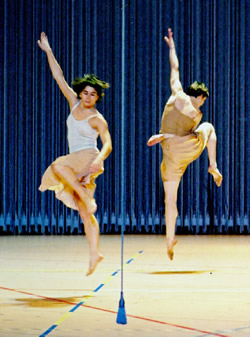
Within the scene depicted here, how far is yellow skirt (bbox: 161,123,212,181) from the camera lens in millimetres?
5602

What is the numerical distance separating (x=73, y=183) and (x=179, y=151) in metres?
1.16

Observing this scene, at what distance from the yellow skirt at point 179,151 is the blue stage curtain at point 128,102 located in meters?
4.82

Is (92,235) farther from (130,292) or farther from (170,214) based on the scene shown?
(170,214)

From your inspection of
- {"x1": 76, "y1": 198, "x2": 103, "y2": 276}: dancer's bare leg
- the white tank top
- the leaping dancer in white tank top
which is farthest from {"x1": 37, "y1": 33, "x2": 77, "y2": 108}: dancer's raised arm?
{"x1": 76, "y1": 198, "x2": 103, "y2": 276}: dancer's bare leg

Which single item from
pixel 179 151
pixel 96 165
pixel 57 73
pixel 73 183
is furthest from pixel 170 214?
pixel 57 73

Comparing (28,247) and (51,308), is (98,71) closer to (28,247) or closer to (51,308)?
(28,247)

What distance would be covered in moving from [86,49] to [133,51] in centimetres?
68

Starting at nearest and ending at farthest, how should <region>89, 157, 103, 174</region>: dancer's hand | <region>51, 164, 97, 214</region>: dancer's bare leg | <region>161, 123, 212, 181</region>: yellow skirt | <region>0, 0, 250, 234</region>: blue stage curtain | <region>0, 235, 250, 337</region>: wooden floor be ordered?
<region>0, 235, 250, 337</region>: wooden floor, <region>89, 157, 103, 174</region>: dancer's hand, <region>51, 164, 97, 214</region>: dancer's bare leg, <region>161, 123, 212, 181</region>: yellow skirt, <region>0, 0, 250, 234</region>: blue stage curtain

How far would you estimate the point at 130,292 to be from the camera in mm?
4738

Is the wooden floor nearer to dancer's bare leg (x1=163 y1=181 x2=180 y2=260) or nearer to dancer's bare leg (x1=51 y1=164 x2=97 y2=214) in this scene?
dancer's bare leg (x1=163 y1=181 x2=180 y2=260)

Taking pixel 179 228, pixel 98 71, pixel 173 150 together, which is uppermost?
pixel 98 71

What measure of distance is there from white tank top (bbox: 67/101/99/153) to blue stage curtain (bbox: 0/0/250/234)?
5.69m

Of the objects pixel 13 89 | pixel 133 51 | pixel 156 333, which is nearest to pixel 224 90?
pixel 133 51

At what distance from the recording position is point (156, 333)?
334 cm
